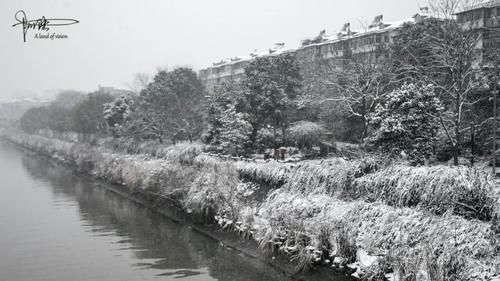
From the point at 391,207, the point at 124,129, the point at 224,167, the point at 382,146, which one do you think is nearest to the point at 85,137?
the point at 124,129

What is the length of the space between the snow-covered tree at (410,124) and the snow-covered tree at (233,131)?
13268 millimetres

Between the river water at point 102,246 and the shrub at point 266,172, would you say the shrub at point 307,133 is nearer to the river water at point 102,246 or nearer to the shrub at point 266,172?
the shrub at point 266,172

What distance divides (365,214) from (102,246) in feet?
47.2

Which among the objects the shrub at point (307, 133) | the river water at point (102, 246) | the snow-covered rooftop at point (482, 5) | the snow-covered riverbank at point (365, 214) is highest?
the snow-covered rooftop at point (482, 5)

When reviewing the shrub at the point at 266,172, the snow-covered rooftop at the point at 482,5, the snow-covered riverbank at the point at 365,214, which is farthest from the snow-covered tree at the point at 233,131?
the snow-covered rooftop at the point at 482,5

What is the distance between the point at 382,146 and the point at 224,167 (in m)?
9.25

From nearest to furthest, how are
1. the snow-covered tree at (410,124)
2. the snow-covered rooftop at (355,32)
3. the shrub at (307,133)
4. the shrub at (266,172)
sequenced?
the snow-covered tree at (410,124) < the shrub at (266,172) < the shrub at (307,133) < the snow-covered rooftop at (355,32)

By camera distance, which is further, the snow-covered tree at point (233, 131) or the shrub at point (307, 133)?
the shrub at point (307, 133)

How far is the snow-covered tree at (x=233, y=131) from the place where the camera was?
3416cm

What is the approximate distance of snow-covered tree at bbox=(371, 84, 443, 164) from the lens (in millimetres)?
22656

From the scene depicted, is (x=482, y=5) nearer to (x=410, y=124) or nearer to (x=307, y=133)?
(x=410, y=124)

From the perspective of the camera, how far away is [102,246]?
22188 mm

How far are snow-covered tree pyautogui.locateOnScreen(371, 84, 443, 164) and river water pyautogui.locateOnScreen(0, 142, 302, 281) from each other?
409 inches

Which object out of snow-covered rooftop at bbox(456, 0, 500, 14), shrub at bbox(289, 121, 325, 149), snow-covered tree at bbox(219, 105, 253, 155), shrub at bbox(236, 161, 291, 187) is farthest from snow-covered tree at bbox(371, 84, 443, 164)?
snow-covered tree at bbox(219, 105, 253, 155)
